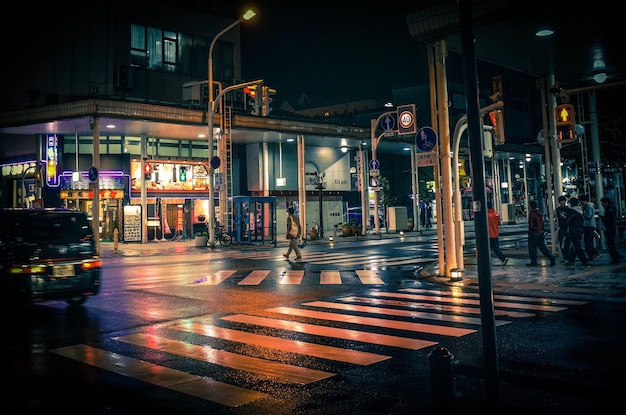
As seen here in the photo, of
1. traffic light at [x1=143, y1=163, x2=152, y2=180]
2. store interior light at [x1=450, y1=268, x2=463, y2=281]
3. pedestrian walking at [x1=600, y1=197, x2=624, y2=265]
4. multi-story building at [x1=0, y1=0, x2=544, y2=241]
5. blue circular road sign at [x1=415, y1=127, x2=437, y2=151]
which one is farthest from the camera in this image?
traffic light at [x1=143, y1=163, x2=152, y2=180]

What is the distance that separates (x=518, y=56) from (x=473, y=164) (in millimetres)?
12446

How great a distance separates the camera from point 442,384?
4.21 m

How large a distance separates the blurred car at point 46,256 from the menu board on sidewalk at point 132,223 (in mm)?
23634

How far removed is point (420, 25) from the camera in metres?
13.1

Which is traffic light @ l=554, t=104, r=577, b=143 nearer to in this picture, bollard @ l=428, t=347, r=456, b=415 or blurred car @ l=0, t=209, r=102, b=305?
bollard @ l=428, t=347, r=456, b=415

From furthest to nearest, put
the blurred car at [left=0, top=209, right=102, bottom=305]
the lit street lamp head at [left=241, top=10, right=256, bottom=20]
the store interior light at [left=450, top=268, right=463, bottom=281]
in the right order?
the lit street lamp head at [left=241, top=10, right=256, bottom=20]
the store interior light at [left=450, top=268, right=463, bottom=281]
the blurred car at [left=0, top=209, right=102, bottom=305]

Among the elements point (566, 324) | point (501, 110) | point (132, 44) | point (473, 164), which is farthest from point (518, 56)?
point (132, 44)

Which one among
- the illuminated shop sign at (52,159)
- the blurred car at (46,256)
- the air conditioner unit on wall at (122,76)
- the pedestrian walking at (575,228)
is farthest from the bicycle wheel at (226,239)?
the pedestrian walking at (575,228)

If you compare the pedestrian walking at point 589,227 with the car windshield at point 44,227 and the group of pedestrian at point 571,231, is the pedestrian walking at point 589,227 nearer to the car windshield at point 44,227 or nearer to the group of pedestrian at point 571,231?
the group of pedestrian at point 571,231

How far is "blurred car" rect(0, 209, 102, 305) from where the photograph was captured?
9281mm

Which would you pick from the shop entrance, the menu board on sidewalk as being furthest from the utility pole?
the menu board on sidewalk

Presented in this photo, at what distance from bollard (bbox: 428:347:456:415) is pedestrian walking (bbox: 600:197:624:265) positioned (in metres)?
12.9

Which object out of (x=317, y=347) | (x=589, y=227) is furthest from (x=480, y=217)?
(x=589, y=227)

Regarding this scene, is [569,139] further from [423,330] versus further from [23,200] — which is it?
[23,200]
